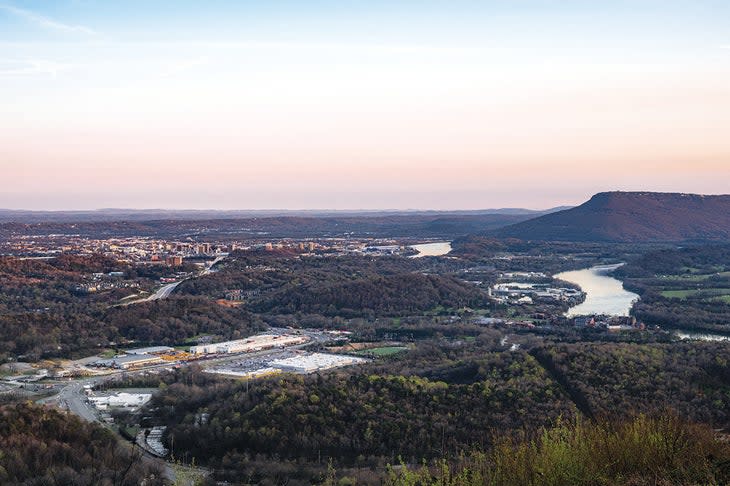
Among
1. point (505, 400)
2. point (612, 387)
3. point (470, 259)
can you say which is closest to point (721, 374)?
point (612, 387)

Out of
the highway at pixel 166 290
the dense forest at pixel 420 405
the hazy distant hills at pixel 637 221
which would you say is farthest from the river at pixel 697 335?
the hazy distant hills at pixel 637 221

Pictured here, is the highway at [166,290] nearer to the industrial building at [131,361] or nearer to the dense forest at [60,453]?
the industrial building at [131,361]

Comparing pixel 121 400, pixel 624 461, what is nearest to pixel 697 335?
pixel 121 400

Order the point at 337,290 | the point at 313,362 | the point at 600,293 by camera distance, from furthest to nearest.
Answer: the point at 600,293 < the point at 337,290 < the point at 313,362

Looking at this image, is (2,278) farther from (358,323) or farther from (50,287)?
(358,323)

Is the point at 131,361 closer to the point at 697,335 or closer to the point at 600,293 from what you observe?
the point at 697,335
